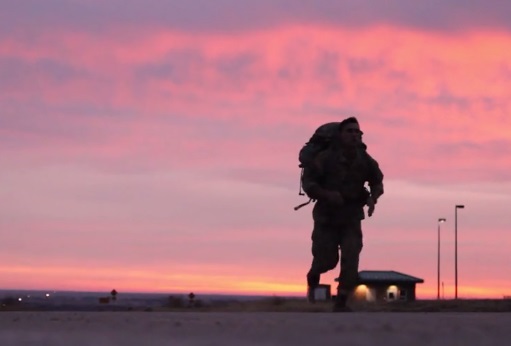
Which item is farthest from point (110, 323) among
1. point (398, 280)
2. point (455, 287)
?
point (398, 280)

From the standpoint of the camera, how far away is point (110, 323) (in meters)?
8.14

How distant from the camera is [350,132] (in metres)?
13.0

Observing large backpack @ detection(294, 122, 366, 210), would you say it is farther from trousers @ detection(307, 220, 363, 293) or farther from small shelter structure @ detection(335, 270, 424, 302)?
small shelter structure @ detection(335, 270, 424, 302)

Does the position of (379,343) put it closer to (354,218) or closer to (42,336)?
(42,336)

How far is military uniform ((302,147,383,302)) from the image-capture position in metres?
13.1

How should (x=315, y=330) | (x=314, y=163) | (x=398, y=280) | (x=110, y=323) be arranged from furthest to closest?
(x=398, y=280) < (x=314, y=163) < (x=110, y=323) < (x=315, y=330)

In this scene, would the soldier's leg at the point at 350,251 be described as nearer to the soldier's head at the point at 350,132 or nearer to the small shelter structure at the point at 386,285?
the soldier's head at the point at 350,132

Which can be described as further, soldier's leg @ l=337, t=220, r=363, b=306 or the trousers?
the trousers

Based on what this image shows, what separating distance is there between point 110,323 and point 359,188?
5636mm

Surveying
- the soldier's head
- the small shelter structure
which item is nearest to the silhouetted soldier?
the soldier's head

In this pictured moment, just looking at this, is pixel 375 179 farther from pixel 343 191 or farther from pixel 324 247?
pixel 324 247

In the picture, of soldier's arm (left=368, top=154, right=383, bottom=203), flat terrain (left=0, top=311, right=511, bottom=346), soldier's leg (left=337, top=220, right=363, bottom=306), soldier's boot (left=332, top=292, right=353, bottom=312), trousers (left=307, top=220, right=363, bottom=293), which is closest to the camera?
flat terrain (left=0, top=311, right=511, bottom=346)

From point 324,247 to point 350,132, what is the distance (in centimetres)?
137

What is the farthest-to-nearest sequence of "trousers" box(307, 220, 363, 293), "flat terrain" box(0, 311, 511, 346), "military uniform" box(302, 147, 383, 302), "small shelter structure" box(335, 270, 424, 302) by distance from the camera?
"small shelter structure" box(335, 270, 424, 302), "military uniform" box(302, 147, 383, 302), "trousers" box(307, 220, 363, 293), "flat terrain" box(0, 311, 511, 346)
